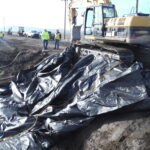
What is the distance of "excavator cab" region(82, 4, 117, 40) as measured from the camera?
9528 millimetres

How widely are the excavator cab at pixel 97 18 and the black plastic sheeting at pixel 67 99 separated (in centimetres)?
176

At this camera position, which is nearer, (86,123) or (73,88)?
(86,123)

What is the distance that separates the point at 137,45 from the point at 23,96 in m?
4.23

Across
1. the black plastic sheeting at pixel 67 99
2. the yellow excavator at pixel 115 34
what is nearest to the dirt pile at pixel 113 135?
the black plastic sheeting at pixel 67 99

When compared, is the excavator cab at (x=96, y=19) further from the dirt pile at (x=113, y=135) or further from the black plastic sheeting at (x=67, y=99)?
the dirt pile at (x=113, y=135)

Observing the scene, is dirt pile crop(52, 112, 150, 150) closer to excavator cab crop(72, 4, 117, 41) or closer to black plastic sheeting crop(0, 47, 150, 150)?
black plastic sheeting crop(0, 47, 150, 150)

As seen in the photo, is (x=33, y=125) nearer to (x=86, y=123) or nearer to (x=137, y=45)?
(x=86, y=123)

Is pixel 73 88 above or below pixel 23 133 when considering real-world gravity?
above

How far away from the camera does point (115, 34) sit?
8.62 metres

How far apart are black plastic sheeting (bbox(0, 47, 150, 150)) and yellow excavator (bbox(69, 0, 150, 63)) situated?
0.80 metres

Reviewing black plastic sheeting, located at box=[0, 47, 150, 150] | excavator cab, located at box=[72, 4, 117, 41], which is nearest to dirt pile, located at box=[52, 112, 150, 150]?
black plastic sheeting, located at box=[0, 47, 150, 150]

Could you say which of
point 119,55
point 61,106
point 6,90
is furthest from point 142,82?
point 6,90

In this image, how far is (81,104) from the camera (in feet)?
20.5

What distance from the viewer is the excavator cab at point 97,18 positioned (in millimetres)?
9528
